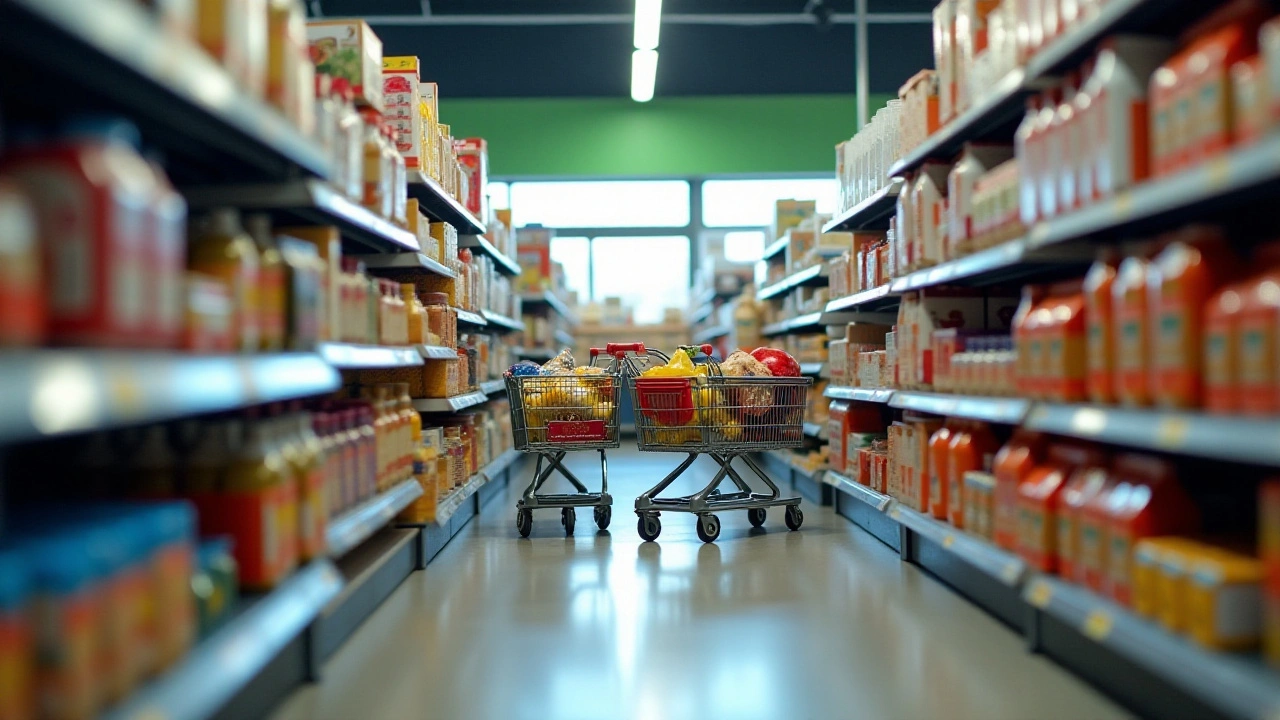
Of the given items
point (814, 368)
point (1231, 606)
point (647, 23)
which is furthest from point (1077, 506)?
point (647, 23)

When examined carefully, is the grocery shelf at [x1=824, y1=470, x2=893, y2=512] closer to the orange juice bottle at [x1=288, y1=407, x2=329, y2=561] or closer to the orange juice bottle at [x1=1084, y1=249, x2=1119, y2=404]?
the orange juice bottle at [x1=1084, y1=249, x2=1119, y2=404]

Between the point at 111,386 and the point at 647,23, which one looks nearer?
the point at 111,386

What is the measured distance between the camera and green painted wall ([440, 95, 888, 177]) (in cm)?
1355

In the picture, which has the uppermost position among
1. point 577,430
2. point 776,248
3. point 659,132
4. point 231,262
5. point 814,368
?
point 659,132

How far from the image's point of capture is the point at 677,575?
12.6 feet

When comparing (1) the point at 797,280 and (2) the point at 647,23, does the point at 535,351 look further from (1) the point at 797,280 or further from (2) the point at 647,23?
(1) the point at 797,280

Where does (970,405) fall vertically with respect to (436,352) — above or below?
below

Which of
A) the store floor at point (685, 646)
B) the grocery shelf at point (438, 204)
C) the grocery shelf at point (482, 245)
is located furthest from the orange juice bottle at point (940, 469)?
the grocery shelf at point (482, 245)

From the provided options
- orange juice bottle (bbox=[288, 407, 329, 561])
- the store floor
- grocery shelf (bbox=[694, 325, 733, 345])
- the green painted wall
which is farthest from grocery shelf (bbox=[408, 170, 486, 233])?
the green painted wall

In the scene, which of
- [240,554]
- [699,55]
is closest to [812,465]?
[240,554]

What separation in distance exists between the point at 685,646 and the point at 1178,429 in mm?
1502

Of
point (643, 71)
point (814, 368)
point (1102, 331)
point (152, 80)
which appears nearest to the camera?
point (152, 80)

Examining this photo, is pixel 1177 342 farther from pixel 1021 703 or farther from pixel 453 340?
pixel 453 340

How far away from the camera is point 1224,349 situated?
1.79 meters
